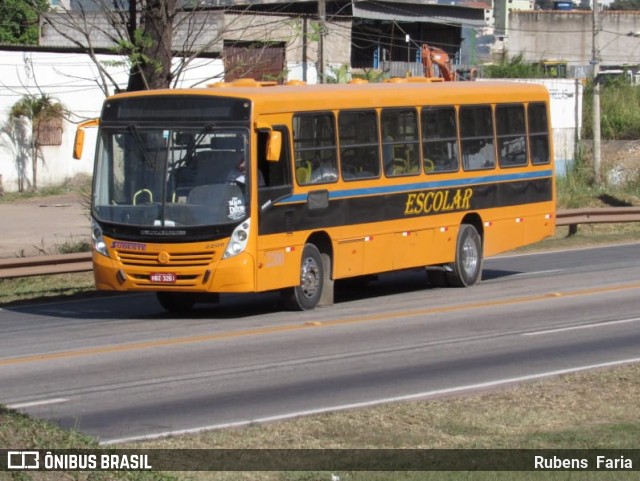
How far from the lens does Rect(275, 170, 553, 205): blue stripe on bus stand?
16375mm

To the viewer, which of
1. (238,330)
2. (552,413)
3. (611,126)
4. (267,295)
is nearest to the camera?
(552,413)

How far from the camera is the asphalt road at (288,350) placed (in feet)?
34.7

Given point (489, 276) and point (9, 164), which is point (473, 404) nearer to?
point (489, 276)

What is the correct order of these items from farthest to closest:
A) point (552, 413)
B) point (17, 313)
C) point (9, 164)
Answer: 1. point (9, 164)
2. point (17, 313)
3. point (552, 413)

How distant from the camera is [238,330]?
14.8 m

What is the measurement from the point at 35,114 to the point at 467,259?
29875mm

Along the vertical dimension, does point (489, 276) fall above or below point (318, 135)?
below

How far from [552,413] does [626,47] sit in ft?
251

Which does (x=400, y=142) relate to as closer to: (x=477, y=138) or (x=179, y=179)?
(x=477, y=138)

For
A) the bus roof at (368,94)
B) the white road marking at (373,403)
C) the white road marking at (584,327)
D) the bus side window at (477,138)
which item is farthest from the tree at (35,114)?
the white road marking at (373,403)

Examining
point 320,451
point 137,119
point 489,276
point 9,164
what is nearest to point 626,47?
point 9,164

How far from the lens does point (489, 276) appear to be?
842 inches

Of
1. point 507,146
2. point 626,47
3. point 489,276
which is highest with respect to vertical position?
Answer: point 626,47

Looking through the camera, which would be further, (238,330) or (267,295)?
(267,295)
